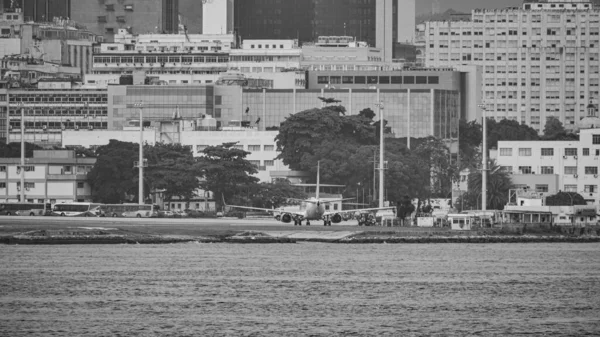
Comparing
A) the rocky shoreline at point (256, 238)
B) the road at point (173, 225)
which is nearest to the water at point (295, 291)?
the rocky shoreline at point (256, 238)

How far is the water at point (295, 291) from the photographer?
9250cm

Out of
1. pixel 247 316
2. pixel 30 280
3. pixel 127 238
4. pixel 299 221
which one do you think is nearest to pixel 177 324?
pixel 247 316

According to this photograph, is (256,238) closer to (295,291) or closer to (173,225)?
(173,225)

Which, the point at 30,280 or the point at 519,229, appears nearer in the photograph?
the point at 30,280

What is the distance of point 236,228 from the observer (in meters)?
174

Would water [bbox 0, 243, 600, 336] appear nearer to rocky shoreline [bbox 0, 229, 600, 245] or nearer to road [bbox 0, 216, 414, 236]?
rocky shoreline [bbox 0, 229, 600, 245]

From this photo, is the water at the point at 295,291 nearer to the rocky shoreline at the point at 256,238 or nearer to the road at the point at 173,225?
the rocky shoreline at the point at 256,238

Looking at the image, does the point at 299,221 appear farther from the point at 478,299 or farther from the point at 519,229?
the point at 478,299

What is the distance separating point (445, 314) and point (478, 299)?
24.8 feet

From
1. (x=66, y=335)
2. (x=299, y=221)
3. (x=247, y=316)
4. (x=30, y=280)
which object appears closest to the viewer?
(x=66, y=335)

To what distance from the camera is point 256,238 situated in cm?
15638

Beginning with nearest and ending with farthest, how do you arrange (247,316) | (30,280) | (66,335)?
(66,335), (247,316), (30,280)

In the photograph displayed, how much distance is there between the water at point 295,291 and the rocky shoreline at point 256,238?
5.41m

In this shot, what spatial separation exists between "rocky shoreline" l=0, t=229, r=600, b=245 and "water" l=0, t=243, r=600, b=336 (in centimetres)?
541
